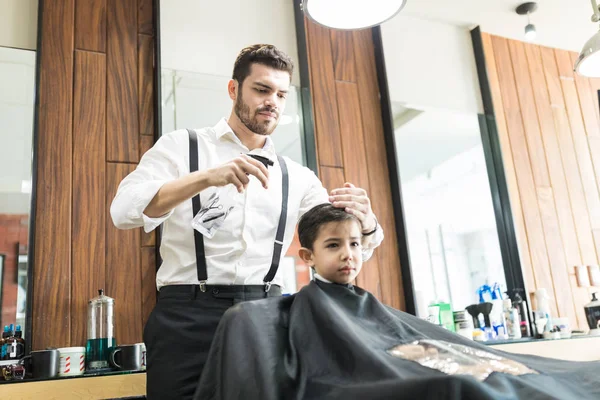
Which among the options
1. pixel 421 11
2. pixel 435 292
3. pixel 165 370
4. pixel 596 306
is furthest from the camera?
pixel 435 292

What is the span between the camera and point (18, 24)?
2.76m

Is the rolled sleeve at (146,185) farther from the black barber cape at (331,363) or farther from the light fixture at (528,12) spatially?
the light fixture at (528,12)

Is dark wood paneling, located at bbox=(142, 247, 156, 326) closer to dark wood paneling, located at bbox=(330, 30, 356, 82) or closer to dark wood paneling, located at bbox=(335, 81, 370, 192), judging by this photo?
dark wood paneling, located at bbox=(335, 81, 370, 192)

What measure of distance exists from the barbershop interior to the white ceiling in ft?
0.07

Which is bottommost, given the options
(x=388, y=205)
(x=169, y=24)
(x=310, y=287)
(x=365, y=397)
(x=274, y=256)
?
(x=365, y=397)

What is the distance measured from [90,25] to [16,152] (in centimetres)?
76

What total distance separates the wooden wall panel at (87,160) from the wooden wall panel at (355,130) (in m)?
1.02

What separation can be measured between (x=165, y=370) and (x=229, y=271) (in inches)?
13.4

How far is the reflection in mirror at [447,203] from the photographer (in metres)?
4.03

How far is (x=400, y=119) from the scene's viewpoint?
12.6 ft

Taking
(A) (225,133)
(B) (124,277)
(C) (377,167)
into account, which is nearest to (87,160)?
(B) (124,277)

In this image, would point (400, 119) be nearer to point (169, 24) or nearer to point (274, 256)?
point (169, 24)

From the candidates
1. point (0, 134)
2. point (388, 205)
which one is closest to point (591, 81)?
point (388, 205)

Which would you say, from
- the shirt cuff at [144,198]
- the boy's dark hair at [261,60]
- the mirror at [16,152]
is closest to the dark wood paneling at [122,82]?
the mirror at [16,152]
